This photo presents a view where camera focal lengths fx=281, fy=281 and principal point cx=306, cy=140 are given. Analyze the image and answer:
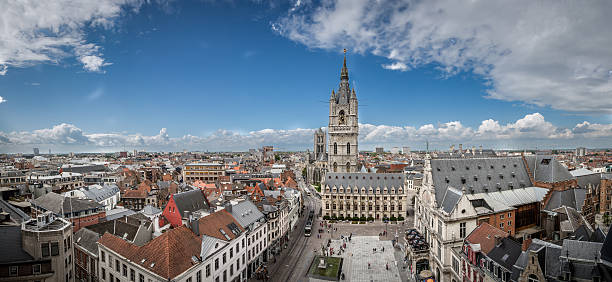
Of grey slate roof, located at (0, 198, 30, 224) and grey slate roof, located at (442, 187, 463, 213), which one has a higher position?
grey slate roof, located at (442, 187, 463, 213)

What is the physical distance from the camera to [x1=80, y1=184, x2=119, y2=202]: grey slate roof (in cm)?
7933

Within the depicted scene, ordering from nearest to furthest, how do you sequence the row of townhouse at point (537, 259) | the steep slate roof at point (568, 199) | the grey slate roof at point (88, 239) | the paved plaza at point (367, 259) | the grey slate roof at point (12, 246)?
the row of townhouse at point (537, 259)
the grey slate roof at point (12, 246)
the grey slate roof at point (88, 239)
the paved plaza at point (367, 259)
the steep slate roof at point (568, 199)

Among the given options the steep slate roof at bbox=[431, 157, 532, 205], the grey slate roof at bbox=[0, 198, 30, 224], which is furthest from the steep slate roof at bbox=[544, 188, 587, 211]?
the grey slate roof at bbox=[0, 198, 30, 224]

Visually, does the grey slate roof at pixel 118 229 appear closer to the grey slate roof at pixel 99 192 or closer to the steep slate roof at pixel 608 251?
the grey slate roof at pixel 99 192

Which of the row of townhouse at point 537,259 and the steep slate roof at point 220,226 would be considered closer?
the row of townhouse at point 537,259

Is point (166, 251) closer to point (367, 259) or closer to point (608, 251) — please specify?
point (367, 259)

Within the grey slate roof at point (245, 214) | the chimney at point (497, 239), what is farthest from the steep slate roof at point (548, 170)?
the grey slate roof at point (245, 214)

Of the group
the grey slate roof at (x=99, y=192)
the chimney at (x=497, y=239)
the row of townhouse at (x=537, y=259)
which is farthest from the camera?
the grey slate roof at (x=99, y=192)

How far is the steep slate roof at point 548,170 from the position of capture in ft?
199

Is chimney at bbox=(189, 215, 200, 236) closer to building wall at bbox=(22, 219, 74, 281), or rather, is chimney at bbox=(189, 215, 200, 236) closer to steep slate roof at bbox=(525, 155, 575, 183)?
building wall at bbox=(22, 219, 74, 281)

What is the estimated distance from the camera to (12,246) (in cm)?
3017

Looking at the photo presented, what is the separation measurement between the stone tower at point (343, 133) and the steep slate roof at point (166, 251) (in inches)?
3060

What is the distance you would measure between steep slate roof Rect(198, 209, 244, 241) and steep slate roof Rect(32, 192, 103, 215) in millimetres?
33095

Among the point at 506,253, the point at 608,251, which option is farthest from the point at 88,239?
the point at 608,251
